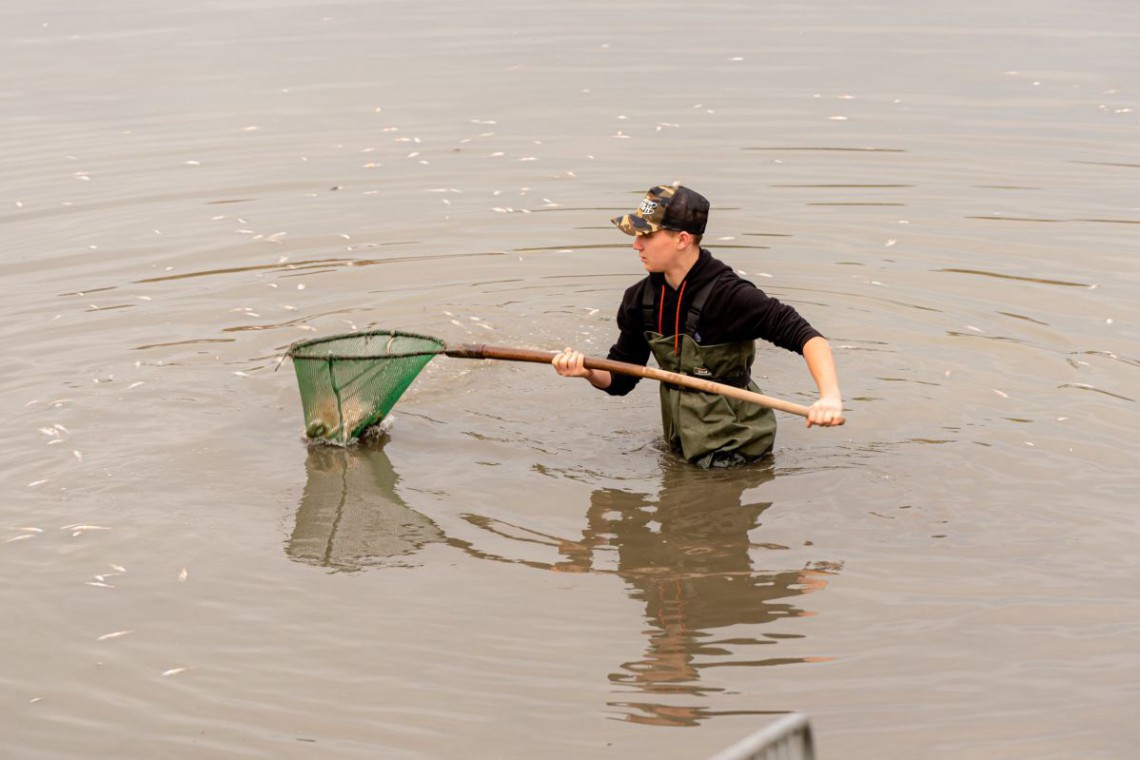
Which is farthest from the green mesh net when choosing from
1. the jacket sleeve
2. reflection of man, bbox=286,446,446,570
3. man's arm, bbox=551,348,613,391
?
the jacket sleeve

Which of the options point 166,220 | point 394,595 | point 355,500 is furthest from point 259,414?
point 166,220

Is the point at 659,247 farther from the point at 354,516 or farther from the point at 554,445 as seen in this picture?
the point at 354,516

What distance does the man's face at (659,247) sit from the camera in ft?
21.8

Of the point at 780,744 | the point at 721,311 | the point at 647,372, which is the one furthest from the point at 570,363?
the point at 780,744

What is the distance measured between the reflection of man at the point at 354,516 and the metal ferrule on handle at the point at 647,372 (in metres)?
0.83

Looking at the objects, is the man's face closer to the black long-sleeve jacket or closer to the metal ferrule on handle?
the black long-sleeve jacket

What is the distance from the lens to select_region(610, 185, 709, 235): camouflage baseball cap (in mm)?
6641

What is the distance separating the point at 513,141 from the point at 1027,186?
16.4 ft

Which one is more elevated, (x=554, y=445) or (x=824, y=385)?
(x=824, y=385)

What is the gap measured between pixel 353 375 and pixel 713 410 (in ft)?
6.00

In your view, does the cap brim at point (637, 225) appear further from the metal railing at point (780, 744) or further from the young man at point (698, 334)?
the metal railing at point (780, 744)

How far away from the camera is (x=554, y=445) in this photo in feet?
25.3

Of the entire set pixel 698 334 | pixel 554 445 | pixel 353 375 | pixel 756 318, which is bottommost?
pixel 554 445

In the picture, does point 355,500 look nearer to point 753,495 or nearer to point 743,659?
point 753,495
